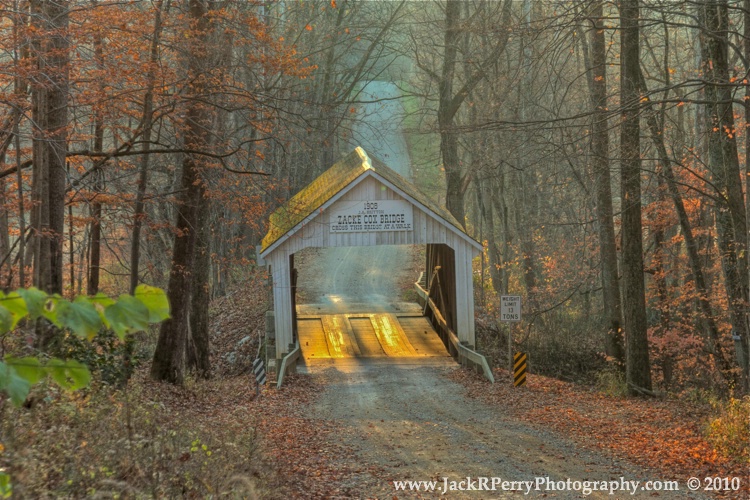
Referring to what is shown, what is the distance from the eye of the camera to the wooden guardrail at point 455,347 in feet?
58.8

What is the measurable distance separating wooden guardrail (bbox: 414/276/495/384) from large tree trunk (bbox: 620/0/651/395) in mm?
3358

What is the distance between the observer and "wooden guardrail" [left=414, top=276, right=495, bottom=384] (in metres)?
17.9

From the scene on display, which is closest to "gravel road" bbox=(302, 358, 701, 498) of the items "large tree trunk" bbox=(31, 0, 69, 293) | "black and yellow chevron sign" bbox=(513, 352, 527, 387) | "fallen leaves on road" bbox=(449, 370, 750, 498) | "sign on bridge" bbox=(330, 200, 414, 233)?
"fallen leaves on road" bbox=(449, 370, 750, 498)

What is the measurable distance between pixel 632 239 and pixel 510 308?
330 centimetres

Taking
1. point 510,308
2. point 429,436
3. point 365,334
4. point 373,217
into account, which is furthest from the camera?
point 365,334

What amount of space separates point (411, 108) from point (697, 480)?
54833mm

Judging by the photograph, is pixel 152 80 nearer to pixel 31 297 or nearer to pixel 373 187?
pixel 373 187

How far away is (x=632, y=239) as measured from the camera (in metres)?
15.3

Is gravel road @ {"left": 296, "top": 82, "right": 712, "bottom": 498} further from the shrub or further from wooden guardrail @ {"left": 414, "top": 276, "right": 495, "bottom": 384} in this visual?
the shrub

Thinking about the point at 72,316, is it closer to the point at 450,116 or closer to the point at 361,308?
the point at 361,308

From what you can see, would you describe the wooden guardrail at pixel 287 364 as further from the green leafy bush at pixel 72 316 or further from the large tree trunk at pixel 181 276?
the green leafy bush at pixel 72 316

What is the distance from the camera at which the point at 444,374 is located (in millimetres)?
18266

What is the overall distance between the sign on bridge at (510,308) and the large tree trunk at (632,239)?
2509mm

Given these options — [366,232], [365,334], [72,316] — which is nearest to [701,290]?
[366,232]
